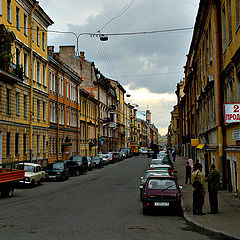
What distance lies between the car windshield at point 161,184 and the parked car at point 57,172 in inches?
665

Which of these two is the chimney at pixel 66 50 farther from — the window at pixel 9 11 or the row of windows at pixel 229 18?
the row of windows at pixel 229 18

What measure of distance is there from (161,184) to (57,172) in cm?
1721

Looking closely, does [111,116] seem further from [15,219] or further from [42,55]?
[15,219]

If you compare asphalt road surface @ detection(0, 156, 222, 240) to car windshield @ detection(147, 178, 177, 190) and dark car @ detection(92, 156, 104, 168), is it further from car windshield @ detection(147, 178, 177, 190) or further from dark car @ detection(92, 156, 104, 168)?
dark car @ detection(92, 156, 104, 168)

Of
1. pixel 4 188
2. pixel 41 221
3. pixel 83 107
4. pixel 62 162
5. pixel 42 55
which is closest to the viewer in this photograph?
pixel 41 221

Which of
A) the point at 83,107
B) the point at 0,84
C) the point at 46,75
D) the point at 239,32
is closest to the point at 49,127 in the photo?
the point at 46,75

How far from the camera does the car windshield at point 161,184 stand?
14.4 meters

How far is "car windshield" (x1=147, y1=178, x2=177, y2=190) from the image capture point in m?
14.4

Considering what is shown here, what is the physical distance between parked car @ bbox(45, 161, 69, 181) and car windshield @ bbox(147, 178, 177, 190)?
16.9 metres

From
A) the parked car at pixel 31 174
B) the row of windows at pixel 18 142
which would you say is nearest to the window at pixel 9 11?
the row of windows at pixel 18 142

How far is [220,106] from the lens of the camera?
838 inches

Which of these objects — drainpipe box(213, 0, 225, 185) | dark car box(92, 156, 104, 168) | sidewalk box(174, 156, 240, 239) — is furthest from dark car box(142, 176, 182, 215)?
→ dark car box(92, 156, 104, 168)

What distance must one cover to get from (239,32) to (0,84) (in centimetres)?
1886

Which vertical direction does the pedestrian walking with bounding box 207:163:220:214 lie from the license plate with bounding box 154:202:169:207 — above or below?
above
